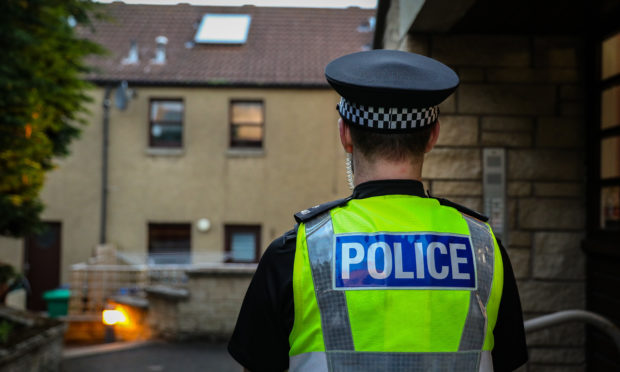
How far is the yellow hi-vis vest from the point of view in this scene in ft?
5.16

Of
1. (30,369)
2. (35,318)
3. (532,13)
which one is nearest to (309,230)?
(532,13)

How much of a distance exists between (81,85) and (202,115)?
6.80 meters

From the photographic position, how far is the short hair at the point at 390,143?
173 centimetres

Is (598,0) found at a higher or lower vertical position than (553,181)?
higher

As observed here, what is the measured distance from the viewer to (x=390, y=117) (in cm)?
171

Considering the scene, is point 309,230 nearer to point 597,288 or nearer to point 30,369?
point 597,288

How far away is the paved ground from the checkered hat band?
843cm

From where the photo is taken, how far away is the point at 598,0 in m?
3.73

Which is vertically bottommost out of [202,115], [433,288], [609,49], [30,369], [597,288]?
[30,369]

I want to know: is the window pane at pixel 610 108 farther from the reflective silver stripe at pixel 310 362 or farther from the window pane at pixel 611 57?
the reflective silver stripe at pixel 310 362

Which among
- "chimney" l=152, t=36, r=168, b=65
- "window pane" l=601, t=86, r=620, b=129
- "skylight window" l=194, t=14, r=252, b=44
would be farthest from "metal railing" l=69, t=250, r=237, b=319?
"window pane" l=601, t=86, r=620, b=129

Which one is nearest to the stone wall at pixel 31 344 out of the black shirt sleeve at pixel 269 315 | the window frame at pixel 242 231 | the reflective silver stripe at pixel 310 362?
the black shirt sleeve at pixel 269 315

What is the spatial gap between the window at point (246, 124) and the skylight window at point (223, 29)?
7.43ft

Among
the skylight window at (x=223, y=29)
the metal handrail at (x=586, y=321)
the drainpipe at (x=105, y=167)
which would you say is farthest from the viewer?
the skylight window at (x=223, y=29)
